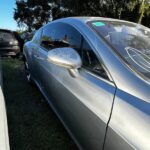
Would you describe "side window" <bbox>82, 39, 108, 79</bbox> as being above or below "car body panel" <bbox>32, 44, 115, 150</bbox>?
above

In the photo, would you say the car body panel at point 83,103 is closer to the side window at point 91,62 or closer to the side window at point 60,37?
the side window at point 91,62

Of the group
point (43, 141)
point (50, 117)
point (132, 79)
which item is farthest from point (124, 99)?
point (50, 117)

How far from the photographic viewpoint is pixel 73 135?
10.5 ft

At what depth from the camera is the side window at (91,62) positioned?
2.73m

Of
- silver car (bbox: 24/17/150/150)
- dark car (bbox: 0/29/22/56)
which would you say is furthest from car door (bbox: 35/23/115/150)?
dark car (bbox: 0/29/22/56)

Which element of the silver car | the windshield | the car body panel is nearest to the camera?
the silver car

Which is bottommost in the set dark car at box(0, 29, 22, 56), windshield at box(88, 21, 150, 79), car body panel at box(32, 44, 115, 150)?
dark car at box(0, 29, 22, 56)

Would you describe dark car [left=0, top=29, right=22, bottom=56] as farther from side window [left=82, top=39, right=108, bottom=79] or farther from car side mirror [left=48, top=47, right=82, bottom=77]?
car side mirror [left=48, top=47, right=82, bottom=77]

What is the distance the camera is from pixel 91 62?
2990 mm

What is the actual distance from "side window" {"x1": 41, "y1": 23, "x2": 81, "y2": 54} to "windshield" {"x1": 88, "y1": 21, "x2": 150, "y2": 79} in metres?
0.28

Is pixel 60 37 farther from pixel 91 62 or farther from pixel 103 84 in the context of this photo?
pixel 103 84

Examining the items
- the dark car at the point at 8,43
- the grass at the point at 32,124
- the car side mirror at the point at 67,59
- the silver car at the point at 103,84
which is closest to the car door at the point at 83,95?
the silver car at the point at 103,84

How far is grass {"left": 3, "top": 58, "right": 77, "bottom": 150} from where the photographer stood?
380cm

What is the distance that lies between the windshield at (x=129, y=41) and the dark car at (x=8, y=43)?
337 inches
